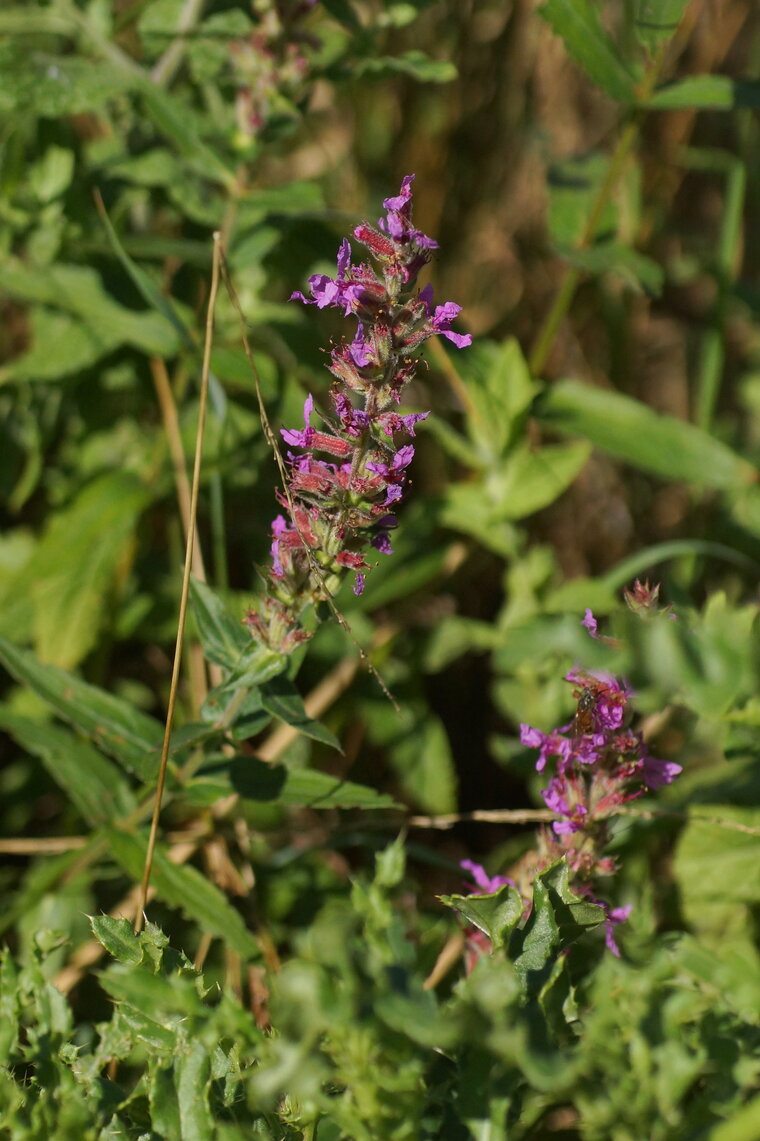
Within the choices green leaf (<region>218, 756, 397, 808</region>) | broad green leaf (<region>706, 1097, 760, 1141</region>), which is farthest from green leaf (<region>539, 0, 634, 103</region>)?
broad green leaf (<region>706, 1097, 760, 1141</region>)

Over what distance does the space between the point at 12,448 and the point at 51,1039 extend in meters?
1.71

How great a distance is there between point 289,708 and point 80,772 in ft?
1.86

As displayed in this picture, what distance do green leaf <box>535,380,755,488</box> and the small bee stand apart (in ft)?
3.42

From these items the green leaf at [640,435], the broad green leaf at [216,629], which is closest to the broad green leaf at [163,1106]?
the broad green leaf at [216,629]

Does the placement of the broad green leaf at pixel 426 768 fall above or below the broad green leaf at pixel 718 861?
below

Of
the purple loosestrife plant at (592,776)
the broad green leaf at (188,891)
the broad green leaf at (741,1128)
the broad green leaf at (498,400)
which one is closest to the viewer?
the broad green leaf at (741,1128)

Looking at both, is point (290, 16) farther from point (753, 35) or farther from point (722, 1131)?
point (753, 35)

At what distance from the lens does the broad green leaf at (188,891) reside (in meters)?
1.65

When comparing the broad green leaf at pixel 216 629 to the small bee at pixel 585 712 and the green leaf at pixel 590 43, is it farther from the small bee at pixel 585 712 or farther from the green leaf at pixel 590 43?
the green leaf at pixel 590 43

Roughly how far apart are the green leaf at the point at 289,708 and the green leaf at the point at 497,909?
0.98 ft

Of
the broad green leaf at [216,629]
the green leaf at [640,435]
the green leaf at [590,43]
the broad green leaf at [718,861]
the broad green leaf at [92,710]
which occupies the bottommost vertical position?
the broad green leaf at [718,861]

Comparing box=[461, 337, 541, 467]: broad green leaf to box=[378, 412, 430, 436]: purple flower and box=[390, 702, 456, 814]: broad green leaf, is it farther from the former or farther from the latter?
box=[378, 412, 430, 436]: purple flower

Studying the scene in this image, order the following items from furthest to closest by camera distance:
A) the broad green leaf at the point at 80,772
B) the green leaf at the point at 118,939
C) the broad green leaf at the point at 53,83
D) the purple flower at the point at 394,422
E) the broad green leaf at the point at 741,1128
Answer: the broad green leaf at the point at 53,83 < the broad green leaf at the point at 80,772 < the purple flower at the point at 394,422 < the green leaf at the point at 118,939 < the broad green leaf at the point at 741,1128

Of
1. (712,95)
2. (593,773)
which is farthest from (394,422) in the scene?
(712,95)
